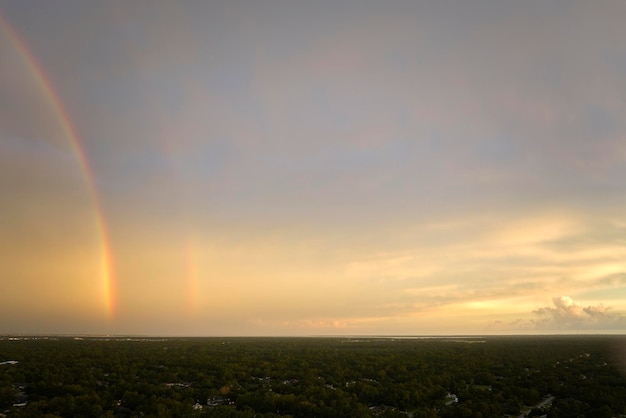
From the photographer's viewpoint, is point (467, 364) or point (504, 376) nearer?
A: point (504, 376)

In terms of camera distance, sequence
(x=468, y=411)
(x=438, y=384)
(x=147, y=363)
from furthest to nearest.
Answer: (x=147, y=363)
(x=438, y=384)
(x=468, y=411)

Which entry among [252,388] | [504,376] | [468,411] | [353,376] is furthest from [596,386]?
[252,388]

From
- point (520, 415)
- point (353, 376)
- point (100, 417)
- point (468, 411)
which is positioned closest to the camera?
point (100, 417)

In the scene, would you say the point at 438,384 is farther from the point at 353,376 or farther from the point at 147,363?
the point at 147,363

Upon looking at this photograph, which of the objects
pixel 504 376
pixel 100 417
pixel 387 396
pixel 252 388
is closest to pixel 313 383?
pixel 252 388

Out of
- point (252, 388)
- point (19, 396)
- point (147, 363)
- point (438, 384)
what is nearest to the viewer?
point (19, 396)

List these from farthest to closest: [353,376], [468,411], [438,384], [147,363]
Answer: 1. [147,363]
2. [353,376]
3. [438,384]
4. [468,411]

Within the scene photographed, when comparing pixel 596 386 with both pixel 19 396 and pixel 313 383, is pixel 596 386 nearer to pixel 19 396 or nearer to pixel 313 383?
pixel 313 383

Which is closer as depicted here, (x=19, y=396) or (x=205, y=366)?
(x=19, y=396)
